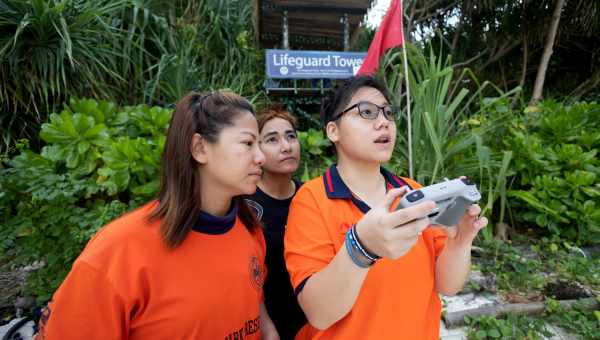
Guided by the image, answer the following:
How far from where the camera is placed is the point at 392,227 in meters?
0.68

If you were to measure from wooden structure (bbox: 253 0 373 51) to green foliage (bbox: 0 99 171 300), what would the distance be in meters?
3.21

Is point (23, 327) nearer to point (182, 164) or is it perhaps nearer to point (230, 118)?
point (182, 164)

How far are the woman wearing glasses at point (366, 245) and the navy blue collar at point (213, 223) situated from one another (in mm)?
219

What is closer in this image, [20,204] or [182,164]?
[182,164]

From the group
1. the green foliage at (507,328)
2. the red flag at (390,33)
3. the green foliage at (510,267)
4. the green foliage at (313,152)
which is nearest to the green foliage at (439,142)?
the green foliage at (510,267)

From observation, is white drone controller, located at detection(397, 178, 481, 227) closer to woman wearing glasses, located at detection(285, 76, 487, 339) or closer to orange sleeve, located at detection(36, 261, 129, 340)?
woman wearing glasses, located at detection(285, 76, 487, 339)

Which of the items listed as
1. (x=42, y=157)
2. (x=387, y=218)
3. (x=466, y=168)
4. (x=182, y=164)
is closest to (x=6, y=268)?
(x=42, y=157)

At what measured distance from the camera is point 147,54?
3.98 metres

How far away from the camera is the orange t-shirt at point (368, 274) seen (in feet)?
2.93

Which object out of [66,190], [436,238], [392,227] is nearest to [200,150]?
[392,227]

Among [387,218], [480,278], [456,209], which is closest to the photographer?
[387,218]

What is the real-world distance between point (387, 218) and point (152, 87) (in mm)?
3739

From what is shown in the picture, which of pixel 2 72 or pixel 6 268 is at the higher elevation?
pixel 2 72

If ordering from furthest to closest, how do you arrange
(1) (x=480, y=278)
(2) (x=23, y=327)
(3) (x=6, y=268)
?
1. (1) (x=480, y=278)
2. (3) (x=6, y=268)
3. (2) (x=23, y=327)
